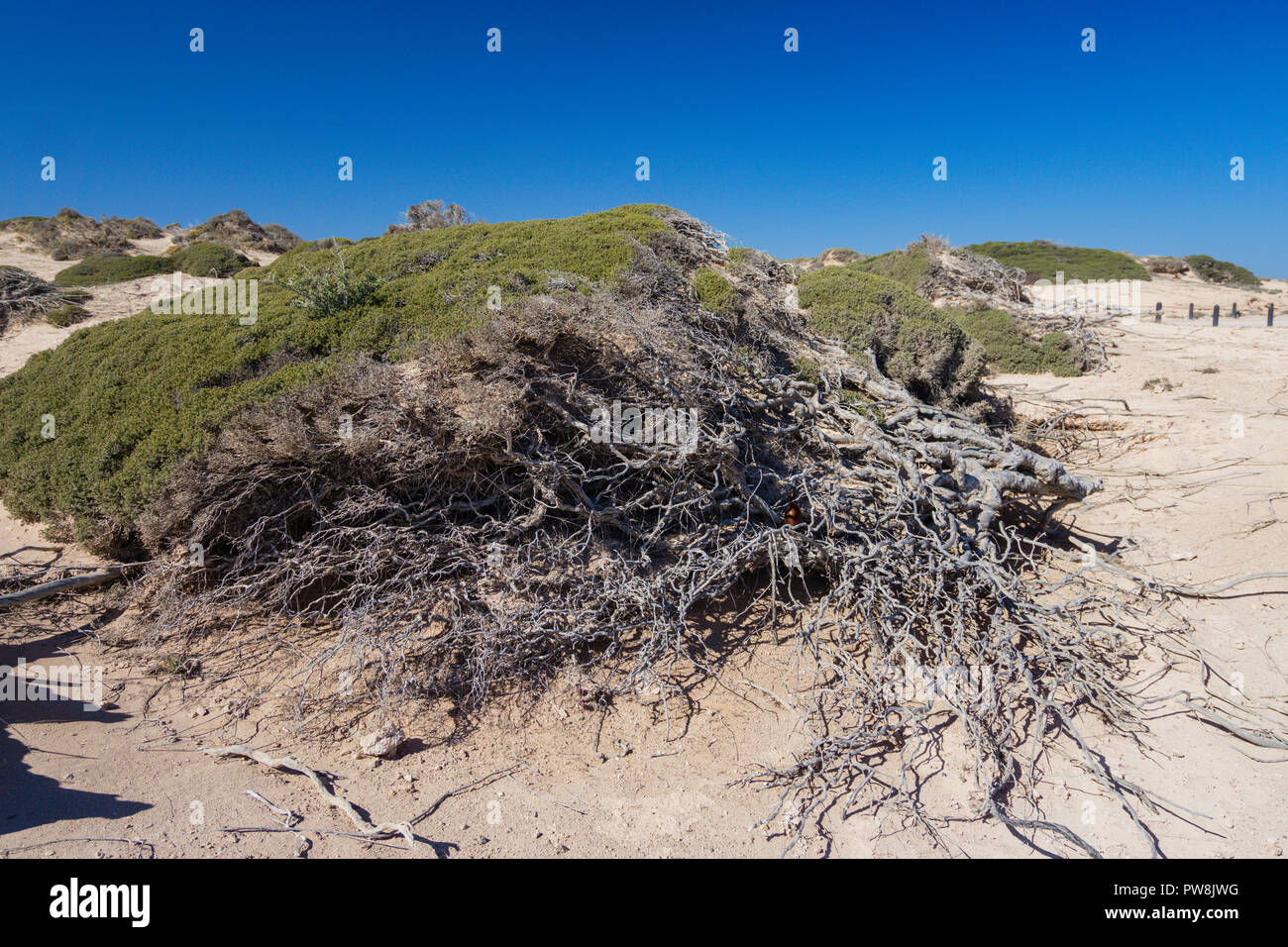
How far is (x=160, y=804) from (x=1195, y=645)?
7.34m

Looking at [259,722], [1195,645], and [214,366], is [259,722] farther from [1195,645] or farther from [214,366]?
[1195,645]

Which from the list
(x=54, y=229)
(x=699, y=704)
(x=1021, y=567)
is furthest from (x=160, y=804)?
(x=54, y=229)

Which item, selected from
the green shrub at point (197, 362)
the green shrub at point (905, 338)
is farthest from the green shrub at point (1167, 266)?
the green shrub at point (197, 362)

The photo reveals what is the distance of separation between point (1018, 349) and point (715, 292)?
845 cm

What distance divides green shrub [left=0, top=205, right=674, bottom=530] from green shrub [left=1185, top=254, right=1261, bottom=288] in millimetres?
28279

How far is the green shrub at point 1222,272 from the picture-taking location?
24141mm

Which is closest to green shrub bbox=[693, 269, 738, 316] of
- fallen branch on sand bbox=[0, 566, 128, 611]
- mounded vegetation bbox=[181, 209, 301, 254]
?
fallen branch on sand bbox=[0, 566, 128, 611]

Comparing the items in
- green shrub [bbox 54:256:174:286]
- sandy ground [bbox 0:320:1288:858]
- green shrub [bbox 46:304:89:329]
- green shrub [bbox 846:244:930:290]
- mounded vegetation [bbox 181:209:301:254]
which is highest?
mounded vegetation [bbox 181:209:301:254]

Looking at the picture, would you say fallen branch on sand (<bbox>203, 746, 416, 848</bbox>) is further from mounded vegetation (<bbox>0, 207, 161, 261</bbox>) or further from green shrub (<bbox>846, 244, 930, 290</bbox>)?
mounded vegetation (<bbox>0, 207, 161, 261</bbox>)

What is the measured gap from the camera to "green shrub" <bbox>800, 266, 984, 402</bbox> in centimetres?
929

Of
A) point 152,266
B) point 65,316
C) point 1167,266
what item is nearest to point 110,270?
point 152,266

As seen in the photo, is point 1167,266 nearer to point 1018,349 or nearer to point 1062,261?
point 1062,261
